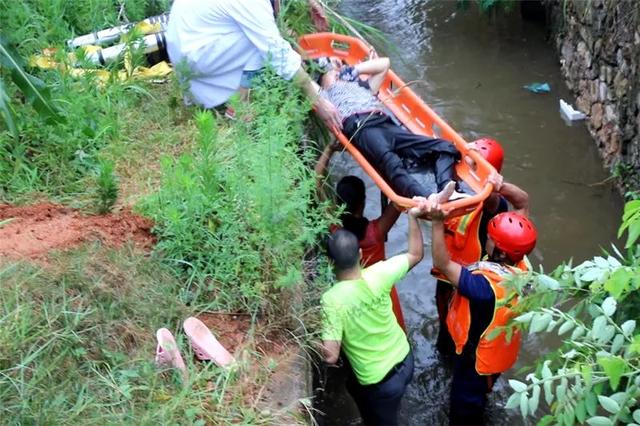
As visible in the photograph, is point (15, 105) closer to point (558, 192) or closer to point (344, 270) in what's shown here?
point (344, 270)

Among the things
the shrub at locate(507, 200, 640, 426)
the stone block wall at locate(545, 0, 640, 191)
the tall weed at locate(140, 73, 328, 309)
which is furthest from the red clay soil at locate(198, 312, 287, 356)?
the stone block wall at locate(545, 0, 640, 191)

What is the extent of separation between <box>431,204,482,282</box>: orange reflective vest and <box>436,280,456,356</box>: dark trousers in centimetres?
25

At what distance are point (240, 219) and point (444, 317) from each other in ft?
5.20

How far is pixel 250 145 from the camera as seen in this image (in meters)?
3.84

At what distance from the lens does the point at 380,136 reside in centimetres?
Result: 452

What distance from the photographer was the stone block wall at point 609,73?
5.72 metres

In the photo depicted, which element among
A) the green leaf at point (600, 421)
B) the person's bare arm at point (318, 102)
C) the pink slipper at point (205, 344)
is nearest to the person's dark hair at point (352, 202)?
the person's bare arm at point (318, 102)

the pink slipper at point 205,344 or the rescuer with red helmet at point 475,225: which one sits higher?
the pink slipper at point 205,344

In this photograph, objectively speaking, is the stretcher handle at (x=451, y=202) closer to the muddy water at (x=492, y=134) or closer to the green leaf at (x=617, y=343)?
the muddy water at (x=492, y=134)

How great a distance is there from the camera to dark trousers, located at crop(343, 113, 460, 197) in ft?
14.3

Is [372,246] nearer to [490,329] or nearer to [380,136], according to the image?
[380,136]

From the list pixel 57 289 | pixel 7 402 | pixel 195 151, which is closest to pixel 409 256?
pixel 195 151

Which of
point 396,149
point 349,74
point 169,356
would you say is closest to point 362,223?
point 396,149

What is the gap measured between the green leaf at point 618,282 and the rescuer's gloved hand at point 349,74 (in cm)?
277
